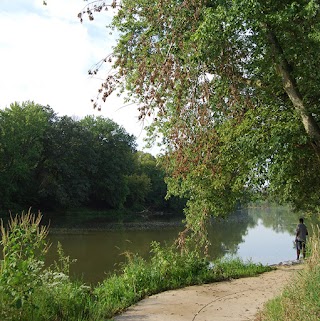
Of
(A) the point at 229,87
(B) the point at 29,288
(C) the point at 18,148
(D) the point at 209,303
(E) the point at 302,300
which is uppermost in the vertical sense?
(C) the point at 18,148

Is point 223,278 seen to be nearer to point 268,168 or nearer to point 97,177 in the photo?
point 268,168

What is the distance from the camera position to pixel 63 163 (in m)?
51.7

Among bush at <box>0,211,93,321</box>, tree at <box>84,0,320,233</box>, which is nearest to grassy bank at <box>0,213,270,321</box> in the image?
bush at <box>0,211,93,321</box>

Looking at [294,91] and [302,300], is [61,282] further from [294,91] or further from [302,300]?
[294,91]

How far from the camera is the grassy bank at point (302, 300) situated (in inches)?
187

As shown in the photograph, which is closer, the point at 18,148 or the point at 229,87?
the point at 229,87

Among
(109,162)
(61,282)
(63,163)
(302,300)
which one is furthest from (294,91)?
(109,162)

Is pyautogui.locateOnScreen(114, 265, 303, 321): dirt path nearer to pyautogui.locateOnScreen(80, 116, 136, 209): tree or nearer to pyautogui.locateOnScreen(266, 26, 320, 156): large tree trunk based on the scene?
pyautogui.locateOnScreen(266, 26, 320, 156): large tree trunk

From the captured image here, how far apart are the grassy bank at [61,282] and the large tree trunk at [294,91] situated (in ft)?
12.6

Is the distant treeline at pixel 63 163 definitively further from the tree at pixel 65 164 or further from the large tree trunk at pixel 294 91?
the large tree trunk at pixel 294 91

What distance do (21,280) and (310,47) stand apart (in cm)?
643

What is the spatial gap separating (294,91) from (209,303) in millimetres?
4488

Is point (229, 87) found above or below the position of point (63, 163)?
below

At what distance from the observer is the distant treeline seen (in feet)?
151
